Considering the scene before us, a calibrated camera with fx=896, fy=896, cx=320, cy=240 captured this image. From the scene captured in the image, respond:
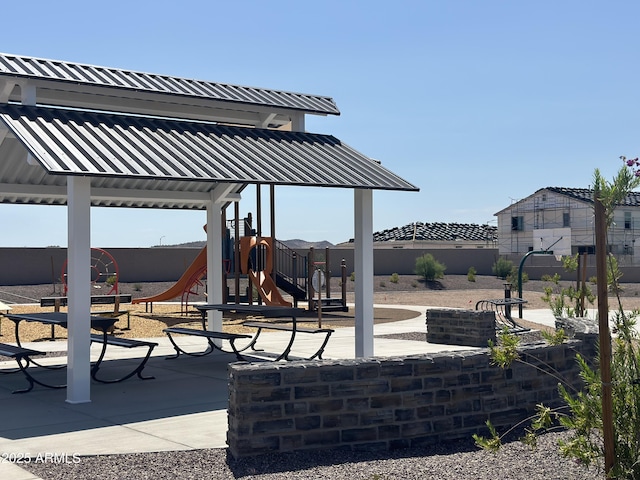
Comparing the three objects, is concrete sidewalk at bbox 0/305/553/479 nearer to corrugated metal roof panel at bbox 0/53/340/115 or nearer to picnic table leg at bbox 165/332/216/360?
picnic table leg at bbox 165/332/216/360

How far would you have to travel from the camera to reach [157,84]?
1316 centimetres

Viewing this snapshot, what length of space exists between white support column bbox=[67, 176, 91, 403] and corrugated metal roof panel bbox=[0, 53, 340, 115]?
2.45m

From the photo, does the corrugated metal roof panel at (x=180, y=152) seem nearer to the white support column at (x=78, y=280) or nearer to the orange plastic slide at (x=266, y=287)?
A: the white support column at (x=78, y=280)

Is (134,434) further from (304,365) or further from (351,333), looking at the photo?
(351,333)

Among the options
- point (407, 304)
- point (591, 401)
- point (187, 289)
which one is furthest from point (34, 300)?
point (591, 401)

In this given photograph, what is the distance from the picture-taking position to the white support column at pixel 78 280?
31.7 feet

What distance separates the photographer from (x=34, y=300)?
3156cm

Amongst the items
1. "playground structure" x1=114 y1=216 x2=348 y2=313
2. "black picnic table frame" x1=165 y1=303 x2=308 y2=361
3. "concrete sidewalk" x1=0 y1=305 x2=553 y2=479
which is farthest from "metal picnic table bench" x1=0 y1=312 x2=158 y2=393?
"playground structure" x1=114 y1=216 x2=348 y2=313

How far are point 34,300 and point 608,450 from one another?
93.7ft

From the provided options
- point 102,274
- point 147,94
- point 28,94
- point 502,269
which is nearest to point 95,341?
point 28,94

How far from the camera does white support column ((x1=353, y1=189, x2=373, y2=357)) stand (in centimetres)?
1219

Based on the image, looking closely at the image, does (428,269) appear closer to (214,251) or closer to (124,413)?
(214,251)

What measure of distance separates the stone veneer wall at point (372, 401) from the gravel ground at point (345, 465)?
0.14 metres

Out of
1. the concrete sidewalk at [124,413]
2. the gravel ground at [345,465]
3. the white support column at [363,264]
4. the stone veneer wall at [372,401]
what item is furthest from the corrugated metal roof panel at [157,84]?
the stone veneer wall at [372,401]
